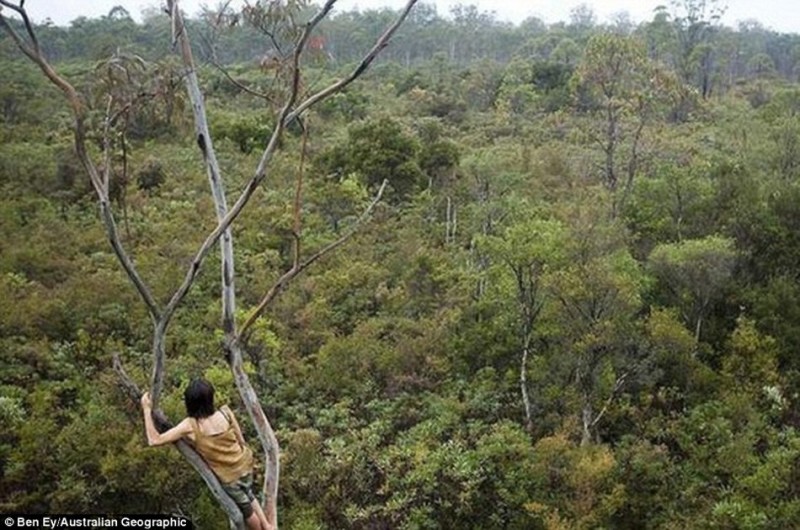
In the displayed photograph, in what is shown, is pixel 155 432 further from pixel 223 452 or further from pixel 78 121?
pixel 78 121

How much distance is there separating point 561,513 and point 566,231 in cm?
475

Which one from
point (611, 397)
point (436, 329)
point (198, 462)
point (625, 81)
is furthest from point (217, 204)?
point (625, 81)

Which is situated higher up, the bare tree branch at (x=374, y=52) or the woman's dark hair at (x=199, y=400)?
the bare tree branch at (x=374, y=52)

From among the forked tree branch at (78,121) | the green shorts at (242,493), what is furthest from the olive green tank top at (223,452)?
the forked tree branch at (78,121)

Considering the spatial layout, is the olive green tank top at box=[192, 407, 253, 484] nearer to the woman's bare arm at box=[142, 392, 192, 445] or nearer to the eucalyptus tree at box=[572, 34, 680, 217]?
the woman's bare arm at box=[142, 392, 192, 445]

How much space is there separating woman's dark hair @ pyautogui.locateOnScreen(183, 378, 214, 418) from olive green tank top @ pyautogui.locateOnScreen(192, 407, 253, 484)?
43mm

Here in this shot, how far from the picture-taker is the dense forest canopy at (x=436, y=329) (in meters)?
9.84

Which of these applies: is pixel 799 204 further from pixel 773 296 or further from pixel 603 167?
pixel 603 167

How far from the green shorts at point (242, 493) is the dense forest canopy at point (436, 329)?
6.11ft

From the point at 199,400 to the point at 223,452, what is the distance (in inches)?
10.8

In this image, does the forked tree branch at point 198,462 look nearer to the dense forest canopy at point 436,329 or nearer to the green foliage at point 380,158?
the dense forest canopy at point 436,329

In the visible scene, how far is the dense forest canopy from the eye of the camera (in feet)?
32.3

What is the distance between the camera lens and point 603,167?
74.1ft

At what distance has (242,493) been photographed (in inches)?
131
